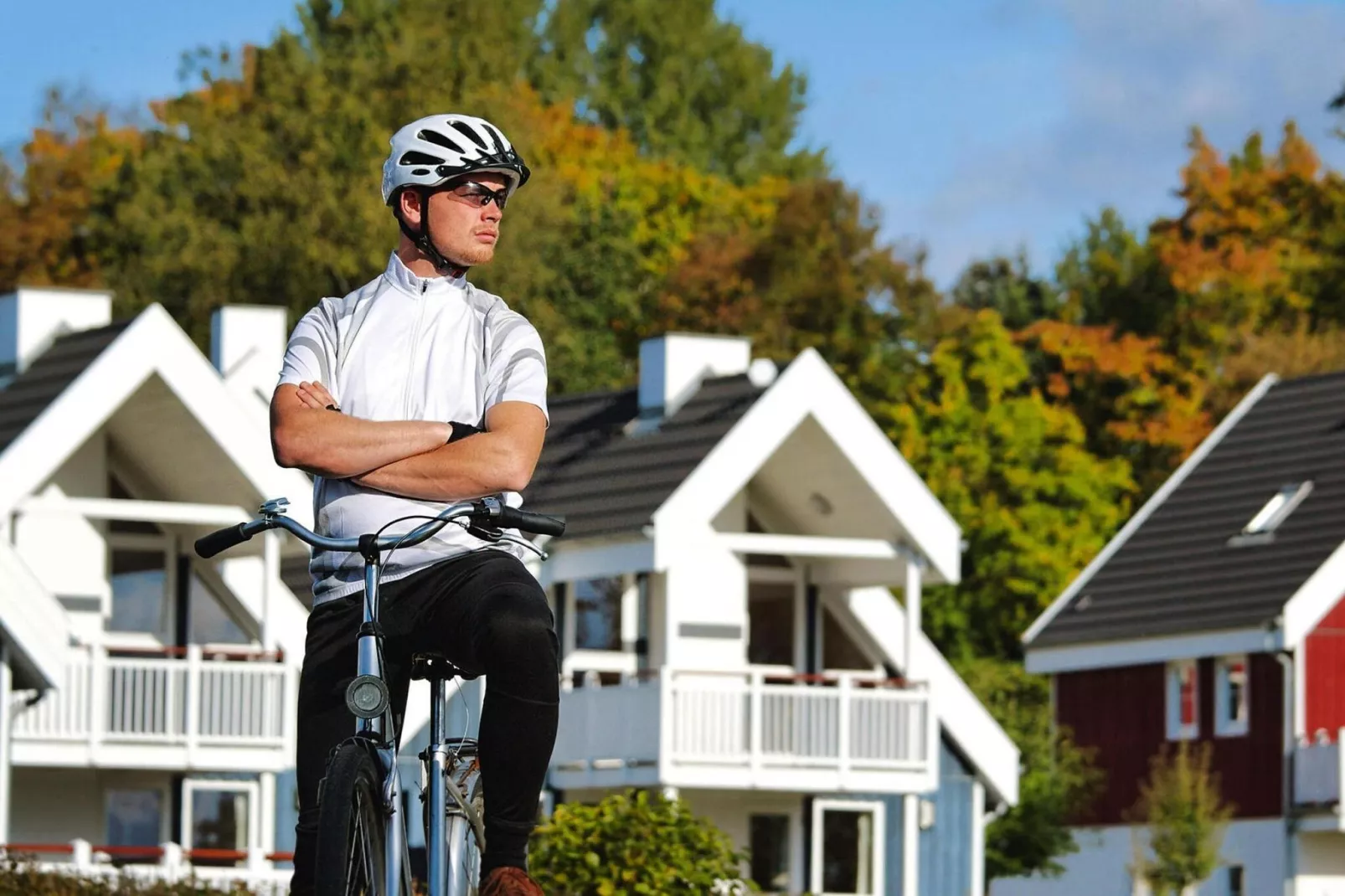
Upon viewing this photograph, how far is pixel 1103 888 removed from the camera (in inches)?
2041

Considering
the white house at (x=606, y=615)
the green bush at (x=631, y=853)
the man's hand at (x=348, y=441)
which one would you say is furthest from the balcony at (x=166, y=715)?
the man's hand at (x=348, y=441)

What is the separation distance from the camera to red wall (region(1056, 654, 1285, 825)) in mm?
49375

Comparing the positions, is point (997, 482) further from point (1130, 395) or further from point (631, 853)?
point (631, 853)

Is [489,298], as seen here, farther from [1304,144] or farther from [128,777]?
[1304,144]

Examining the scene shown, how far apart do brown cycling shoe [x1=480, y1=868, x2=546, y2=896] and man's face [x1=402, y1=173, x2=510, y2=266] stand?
1.68 meters

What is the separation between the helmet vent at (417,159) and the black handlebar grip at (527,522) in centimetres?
102

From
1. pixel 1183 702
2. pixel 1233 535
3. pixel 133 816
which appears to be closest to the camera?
pixel 133 816

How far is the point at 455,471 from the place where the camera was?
349 inches

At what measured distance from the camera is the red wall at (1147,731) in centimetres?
4938

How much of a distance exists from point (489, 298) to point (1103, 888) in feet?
144

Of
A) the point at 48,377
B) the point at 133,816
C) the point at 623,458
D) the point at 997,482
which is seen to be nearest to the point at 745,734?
the point at 623,458

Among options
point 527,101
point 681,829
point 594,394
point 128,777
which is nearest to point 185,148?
point 527,101

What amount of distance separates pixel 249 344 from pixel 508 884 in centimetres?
3517

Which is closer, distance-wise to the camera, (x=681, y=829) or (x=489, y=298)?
(x=489, y=298)
